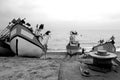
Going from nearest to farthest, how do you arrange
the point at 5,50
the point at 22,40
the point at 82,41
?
1. the point at 22,40
2. the point at 5,50
3. the point at 82,41

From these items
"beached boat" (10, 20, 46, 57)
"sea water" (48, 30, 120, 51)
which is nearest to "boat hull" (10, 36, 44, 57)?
"beached boat" (10, 20, 46, 57)

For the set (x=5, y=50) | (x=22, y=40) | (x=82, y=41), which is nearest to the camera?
(x=22, y=40)

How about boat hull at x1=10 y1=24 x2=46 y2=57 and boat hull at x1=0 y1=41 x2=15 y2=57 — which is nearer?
boat hull at x1=10 y1=24 x2=46 y2=57

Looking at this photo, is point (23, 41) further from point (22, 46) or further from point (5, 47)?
point (5, 47)

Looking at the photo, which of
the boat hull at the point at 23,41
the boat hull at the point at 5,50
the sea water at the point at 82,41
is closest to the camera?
the boat hull at the point at 23,41

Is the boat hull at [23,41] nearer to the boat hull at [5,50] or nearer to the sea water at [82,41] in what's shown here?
the boat hull at [5,50]

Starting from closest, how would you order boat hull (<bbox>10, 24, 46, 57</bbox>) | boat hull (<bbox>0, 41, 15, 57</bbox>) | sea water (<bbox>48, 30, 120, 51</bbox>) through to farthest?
boat hull (<bbox>10, 24, 46, 57</bbox>), boat hull (<bbox>0, 41, 15, 57</bbox>), sea water (<bbox>48, 30, 120, 51</bbox>)

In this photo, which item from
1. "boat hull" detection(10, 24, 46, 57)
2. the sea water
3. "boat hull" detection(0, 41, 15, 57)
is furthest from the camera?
the sea water

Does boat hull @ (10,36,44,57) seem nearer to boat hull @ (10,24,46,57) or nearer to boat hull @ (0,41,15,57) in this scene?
boat hull @ (10,24,46,57)

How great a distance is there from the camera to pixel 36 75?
274 cm

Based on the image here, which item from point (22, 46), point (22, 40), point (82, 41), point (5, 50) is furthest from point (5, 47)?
point (82, 41)

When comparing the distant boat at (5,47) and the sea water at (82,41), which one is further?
the sea water at (82,41)

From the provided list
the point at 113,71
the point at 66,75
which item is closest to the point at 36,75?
the point at 66,75

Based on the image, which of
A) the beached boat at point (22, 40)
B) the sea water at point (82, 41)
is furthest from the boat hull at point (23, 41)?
the sea water at point (82, 41)
